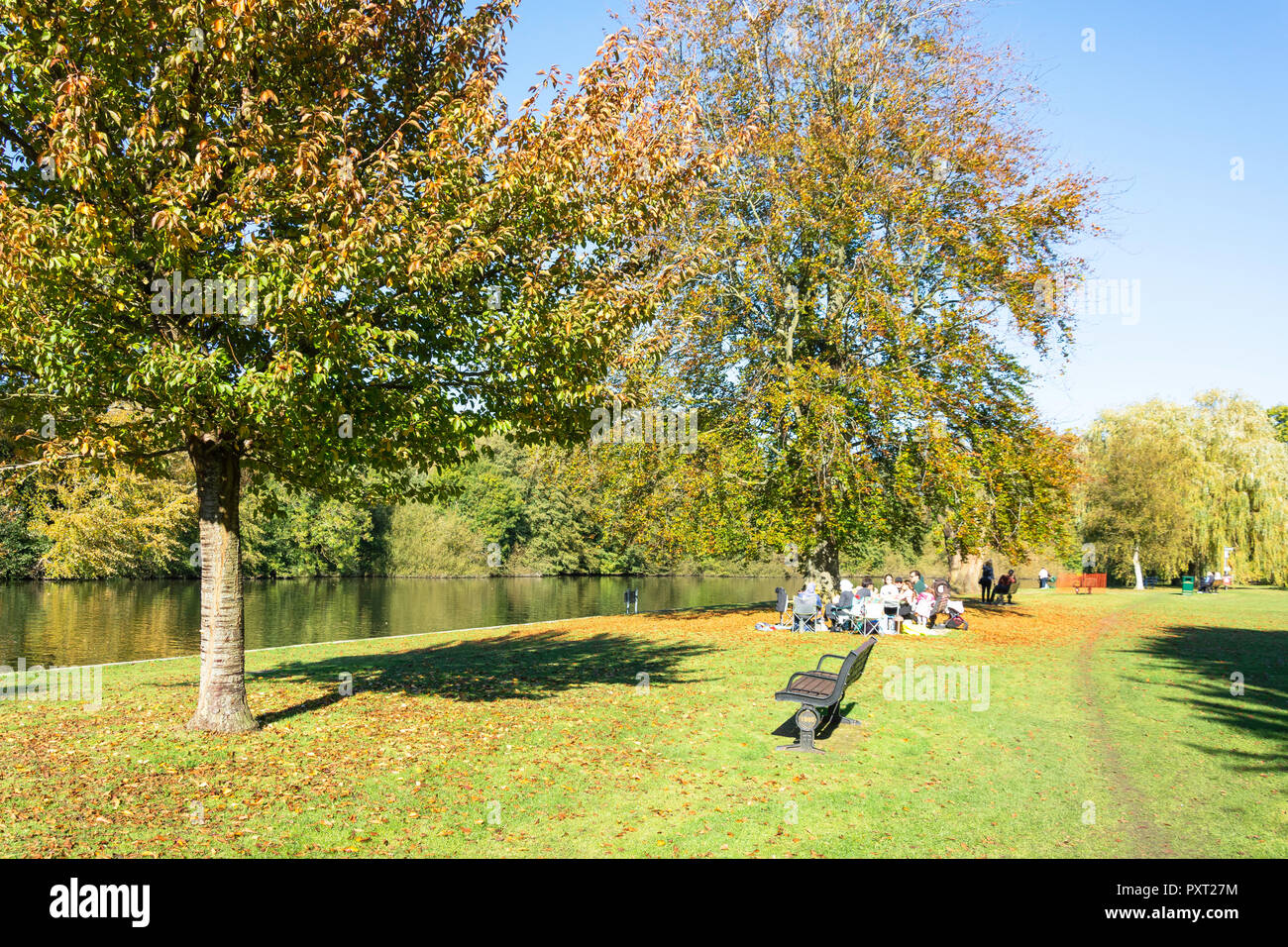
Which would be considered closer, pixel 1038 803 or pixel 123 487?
pixel 1038 803

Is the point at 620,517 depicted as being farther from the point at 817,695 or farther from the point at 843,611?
the point at 817,695

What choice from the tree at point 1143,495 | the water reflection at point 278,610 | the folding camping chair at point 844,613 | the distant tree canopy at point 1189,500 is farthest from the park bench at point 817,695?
the distant tree canopy at point 1189,500

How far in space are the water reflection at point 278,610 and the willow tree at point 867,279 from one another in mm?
13606

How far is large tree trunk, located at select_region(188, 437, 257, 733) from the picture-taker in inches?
355

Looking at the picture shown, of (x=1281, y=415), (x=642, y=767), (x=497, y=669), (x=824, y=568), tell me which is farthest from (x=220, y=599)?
(x=1281, y=415)

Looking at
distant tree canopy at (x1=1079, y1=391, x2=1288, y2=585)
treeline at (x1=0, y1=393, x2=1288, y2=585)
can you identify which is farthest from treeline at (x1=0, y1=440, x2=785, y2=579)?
distant tree canopy at (x1=1079, y1=391, x2=1288, y2=585)

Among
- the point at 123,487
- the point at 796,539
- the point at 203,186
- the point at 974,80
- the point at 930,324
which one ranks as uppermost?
the point at 974,80

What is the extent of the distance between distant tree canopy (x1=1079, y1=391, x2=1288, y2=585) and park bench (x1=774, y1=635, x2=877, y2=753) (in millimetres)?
35079

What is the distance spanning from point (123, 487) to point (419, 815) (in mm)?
19368

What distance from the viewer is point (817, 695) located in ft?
30.3
